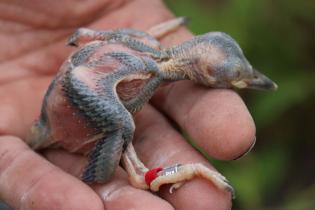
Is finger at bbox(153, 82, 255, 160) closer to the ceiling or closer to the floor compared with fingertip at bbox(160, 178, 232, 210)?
closer to the ceiling

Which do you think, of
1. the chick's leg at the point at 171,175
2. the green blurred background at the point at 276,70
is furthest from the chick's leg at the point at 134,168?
the green blurred background at the point at 276,70

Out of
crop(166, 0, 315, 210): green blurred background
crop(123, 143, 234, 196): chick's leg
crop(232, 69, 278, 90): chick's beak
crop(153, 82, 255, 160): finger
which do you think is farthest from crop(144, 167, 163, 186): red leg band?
crop(166, 0, 315, 210): green blurred background

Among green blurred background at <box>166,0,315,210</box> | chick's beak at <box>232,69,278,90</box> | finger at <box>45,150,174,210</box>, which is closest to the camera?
finger at <box>45,150,174,210</box>

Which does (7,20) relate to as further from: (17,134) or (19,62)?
(17,134)

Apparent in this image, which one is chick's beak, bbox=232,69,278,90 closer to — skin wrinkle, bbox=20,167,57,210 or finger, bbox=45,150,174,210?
finger, bbox=45,150,174,210

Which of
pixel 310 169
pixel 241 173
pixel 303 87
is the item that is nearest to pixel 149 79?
pixel 241 173

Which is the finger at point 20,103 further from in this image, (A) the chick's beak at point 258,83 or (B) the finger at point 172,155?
(A) the chick's beak at point 258,83
